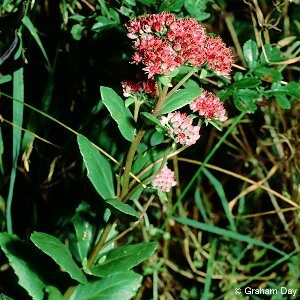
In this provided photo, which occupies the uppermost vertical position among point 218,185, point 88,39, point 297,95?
point 88,39

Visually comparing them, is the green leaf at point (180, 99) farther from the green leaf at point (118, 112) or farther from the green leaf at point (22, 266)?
the green leaf at point (22, 266)

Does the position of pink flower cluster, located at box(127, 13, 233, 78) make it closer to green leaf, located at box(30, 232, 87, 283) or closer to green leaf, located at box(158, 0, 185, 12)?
green leaf, located at box(158, 0, 185, 12)

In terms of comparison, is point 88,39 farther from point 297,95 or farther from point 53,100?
point 297,95

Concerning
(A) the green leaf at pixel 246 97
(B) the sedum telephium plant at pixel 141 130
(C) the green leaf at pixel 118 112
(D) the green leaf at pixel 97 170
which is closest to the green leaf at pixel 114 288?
(B) the sedum telephium plant at pixel 141 130

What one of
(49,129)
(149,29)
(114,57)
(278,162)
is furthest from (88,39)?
(278,162)

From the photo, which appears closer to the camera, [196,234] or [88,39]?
[88,39]
